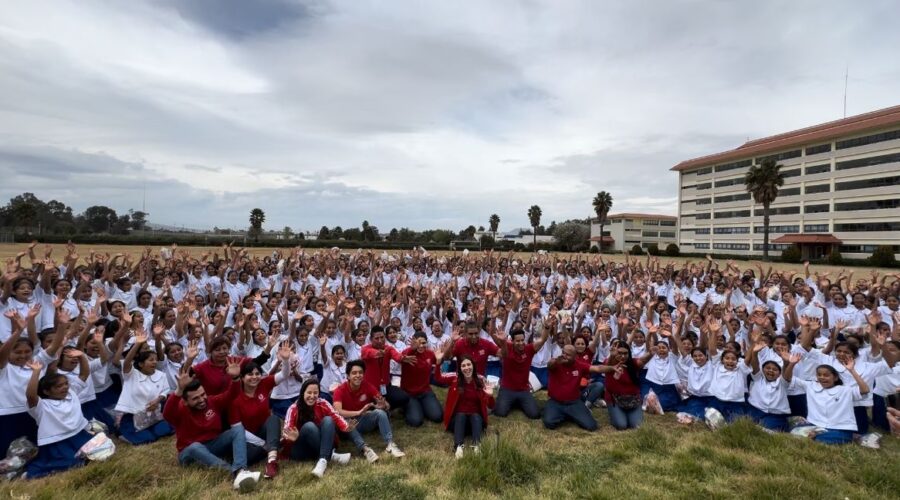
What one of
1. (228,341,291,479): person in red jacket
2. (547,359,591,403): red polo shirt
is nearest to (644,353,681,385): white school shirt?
(547,359,591,403): red polo shirt

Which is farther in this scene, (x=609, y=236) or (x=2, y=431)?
(x=609, y=236)

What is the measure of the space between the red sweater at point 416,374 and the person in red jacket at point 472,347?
0.34 metres

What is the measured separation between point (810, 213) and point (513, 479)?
73.7 metres

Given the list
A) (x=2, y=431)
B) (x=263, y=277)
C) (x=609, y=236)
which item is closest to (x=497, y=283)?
(x=263, y=277)

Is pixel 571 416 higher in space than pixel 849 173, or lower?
lower

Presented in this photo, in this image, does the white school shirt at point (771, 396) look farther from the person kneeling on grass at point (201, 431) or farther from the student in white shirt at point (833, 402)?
the person kneeling on grass at point (201, 431)

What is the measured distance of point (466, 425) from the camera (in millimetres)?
6617

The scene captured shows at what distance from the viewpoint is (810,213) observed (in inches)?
2461

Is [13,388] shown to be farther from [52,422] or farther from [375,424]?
[375,424]

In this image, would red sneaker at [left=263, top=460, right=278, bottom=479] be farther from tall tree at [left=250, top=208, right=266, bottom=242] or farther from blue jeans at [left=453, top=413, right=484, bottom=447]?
tall tree at [left=250, top=208, right=266, bottom=242]

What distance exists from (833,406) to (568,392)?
11.4 feet

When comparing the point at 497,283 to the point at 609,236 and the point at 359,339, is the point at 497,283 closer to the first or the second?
the point at 359,339

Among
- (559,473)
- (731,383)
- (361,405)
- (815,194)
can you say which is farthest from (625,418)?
(815,194)

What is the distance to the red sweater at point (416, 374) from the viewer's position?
24.7 ft
